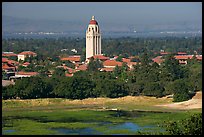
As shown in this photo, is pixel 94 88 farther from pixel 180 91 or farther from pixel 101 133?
pixel 101 133

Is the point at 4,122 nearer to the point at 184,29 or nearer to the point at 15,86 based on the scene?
the point at 15,86

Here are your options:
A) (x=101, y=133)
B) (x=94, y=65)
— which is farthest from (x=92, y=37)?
(x=101, y=133)

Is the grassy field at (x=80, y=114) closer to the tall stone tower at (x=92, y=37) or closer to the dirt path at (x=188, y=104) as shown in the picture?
the dirt path at (x=188, y=104)

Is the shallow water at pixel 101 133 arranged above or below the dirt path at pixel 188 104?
above

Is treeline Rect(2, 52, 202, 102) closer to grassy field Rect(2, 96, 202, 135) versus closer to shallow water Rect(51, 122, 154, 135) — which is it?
Answer: grassy field Rect(2, 96, 202, 135)

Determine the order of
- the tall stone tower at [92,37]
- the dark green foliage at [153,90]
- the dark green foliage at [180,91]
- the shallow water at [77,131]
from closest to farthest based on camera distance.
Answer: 1. the shallow water at [77,131]
2. the dark green foliage at [180,91]
3. the dark green foliage at [153,90]
4. the tall stone tower at [92,37]

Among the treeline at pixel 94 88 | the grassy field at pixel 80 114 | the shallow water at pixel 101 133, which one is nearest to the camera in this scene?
the shallow water at pixel 101 133

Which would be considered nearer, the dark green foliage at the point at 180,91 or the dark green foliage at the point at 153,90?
the dark green foliage at the point at 180,91

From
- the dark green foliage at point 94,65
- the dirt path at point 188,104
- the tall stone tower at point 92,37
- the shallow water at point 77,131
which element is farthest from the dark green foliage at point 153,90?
the tall stone tower at point 92,37

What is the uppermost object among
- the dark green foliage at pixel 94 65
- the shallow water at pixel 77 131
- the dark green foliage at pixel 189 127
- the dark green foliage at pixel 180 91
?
the dark green foliage at pixel 189 127
